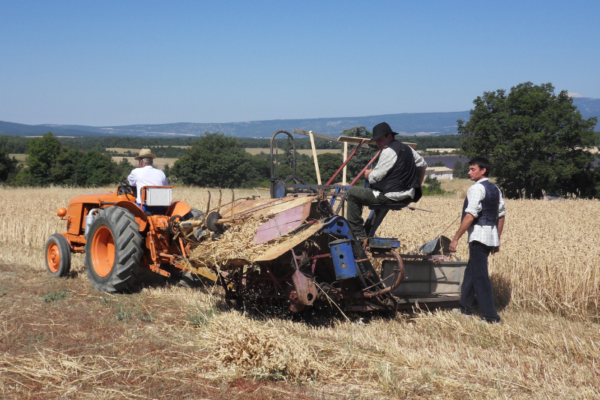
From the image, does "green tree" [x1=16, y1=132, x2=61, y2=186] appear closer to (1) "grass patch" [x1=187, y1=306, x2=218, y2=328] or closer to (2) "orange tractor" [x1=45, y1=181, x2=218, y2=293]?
(2) "orange tractor" [x1=45, y1=181, x2=218, y2=293]

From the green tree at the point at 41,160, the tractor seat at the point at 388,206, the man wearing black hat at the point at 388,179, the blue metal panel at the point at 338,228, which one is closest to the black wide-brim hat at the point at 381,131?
the man wearing black hat at the point at 388,179

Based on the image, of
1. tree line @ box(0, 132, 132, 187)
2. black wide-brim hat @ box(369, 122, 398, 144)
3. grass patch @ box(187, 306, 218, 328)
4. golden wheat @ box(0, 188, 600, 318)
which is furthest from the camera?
tree line @ box(0, 132, 132, 187)

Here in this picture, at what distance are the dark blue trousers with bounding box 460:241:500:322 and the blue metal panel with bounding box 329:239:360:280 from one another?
1556 mm

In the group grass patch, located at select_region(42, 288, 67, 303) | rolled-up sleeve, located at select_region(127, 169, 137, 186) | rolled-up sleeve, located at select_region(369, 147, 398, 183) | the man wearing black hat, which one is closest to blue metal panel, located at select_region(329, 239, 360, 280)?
the man wearing black hat

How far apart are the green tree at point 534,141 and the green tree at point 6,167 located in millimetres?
47069

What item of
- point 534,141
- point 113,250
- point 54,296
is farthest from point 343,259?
point 534,141

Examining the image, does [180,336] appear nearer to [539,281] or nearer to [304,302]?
[304,302]

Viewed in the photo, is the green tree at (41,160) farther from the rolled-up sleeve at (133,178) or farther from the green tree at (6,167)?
the rolled-up sleeve at (133,178)

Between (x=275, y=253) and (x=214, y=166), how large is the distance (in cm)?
5242

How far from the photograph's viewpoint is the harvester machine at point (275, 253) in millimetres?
4977

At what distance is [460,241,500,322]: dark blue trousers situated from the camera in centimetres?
556

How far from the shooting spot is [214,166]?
56.0m

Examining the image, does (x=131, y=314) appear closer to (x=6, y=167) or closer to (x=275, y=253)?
(x=275, y=253)

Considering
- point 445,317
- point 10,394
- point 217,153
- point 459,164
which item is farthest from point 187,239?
point 459,164
